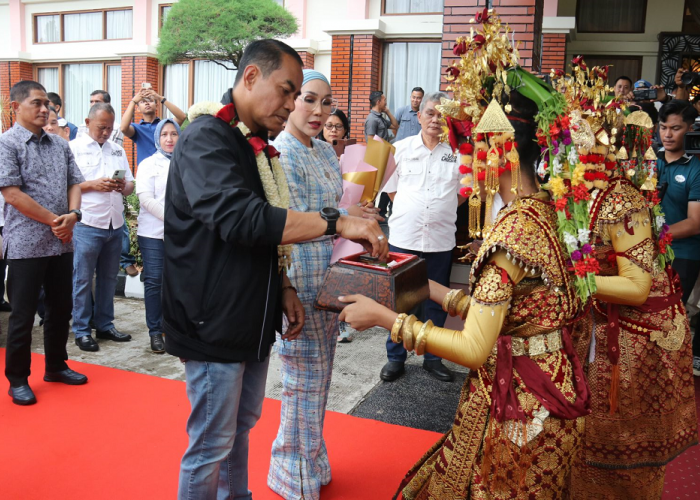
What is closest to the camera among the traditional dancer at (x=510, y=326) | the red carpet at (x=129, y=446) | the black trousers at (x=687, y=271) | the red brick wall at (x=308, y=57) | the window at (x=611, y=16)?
the traditional dancer at (x=510, y=326)

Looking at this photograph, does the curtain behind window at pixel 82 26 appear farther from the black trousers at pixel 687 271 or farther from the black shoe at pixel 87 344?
the black trousers at pixel 687 271

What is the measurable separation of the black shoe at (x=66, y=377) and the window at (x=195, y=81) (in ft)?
35.4

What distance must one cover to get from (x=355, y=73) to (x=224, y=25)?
262cm

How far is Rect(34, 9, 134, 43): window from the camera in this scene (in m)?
14.3

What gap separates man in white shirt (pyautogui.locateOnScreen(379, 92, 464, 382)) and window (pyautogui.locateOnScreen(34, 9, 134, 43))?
12124mm

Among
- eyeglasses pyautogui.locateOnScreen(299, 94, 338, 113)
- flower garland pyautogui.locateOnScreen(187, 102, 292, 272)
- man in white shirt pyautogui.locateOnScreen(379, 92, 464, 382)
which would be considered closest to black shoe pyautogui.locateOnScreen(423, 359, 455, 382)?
man in white shirt pyautogui.locateOnScreen(379, 92, 464, 382)

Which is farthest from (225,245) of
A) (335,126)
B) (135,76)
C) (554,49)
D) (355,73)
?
(135,76)

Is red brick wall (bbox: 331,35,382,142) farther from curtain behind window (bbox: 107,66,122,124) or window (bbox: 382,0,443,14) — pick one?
curtain behind window (bbox: 107,66,122,124)

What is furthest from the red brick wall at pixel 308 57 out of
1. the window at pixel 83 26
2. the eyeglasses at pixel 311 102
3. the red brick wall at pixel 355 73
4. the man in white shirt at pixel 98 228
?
the eyeglasses at pixel 311 102

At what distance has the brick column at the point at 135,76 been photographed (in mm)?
13891

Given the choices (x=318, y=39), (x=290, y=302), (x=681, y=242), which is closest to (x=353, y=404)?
(x=290, y=302)

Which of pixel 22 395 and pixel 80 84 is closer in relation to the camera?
pixel 22 395

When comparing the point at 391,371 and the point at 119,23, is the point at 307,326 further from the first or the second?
the point at 119,23

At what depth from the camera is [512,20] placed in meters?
5.19
